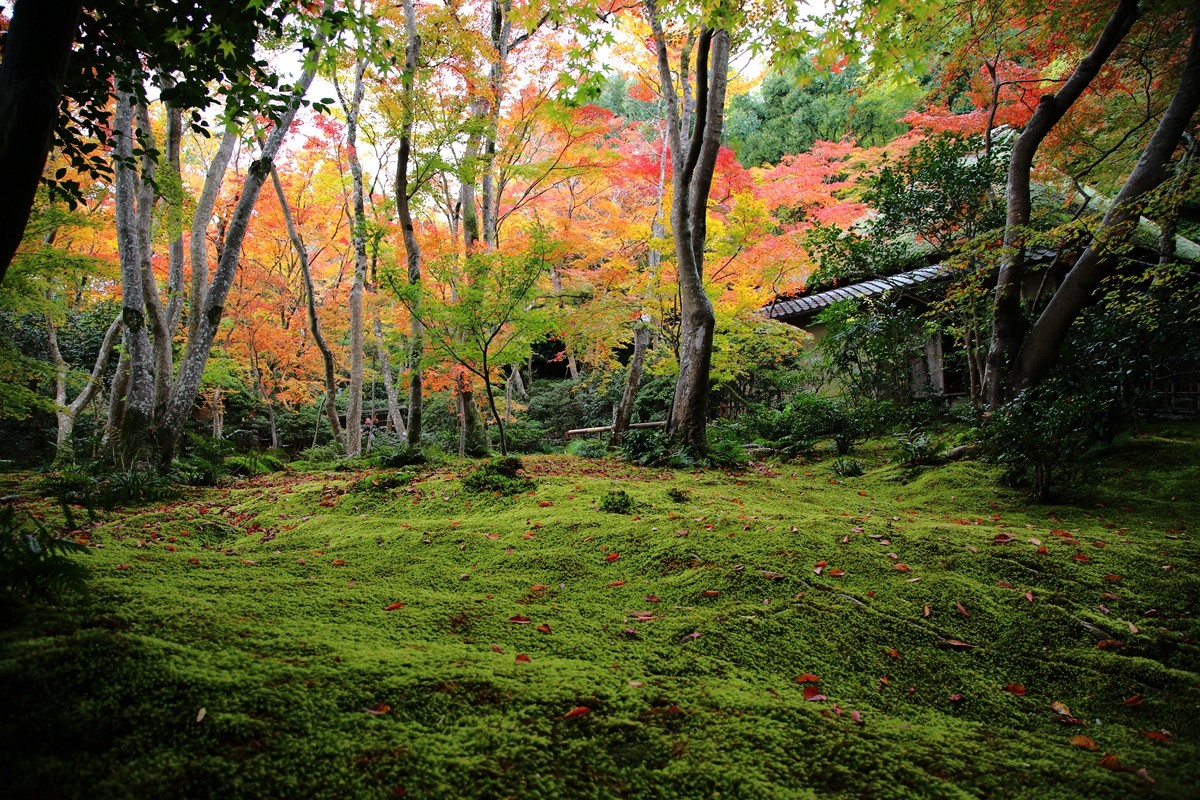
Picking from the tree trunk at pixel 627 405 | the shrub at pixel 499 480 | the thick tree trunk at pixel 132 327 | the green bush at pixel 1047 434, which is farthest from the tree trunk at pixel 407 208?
the green bush at pixel 1047 434

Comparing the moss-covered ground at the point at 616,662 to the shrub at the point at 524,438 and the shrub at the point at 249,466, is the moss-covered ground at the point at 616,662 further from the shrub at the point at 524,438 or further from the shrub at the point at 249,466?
the shrub at the point at 524,438

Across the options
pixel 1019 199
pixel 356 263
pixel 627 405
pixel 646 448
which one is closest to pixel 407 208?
pixel 356 263

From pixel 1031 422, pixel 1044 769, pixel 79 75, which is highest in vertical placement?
pixel 79 75

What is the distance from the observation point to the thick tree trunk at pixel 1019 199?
6.09 meters

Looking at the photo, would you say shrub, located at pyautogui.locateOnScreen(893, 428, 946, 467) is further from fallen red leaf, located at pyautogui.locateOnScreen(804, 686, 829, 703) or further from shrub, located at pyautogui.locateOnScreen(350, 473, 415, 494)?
shrub, located at pyautogui.locateOnScreen(350, 473, 415, 494)

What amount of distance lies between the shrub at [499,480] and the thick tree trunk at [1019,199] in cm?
598

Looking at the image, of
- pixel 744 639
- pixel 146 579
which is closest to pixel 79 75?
pixel 146 579

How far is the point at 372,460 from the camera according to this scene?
8.52 meters

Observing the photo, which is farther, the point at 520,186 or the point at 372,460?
the point at 520,186

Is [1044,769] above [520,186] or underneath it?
underneath

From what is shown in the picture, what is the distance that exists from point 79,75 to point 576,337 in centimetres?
890

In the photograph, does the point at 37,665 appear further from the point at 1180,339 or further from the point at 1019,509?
the point at 1180,339

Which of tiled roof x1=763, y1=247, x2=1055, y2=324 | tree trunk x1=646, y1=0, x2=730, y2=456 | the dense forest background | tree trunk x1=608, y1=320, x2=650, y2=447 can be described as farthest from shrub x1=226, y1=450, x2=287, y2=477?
tiled roof x1=763, y1=247, x2=1055, y2=324

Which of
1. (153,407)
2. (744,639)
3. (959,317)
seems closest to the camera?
(744,639)
